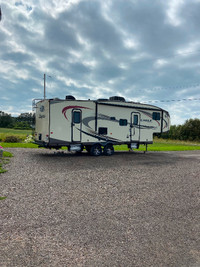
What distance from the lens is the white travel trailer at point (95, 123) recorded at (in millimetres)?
12711

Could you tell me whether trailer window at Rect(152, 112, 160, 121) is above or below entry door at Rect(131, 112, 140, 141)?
above

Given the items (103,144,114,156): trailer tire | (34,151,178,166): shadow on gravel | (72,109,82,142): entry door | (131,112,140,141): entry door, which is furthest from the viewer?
(131,112,140,141): entry door

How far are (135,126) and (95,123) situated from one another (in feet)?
11.9

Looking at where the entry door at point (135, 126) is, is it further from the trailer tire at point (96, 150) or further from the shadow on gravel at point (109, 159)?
the trailer tire at point (96, 150)

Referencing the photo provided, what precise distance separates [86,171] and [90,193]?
3.13 metres

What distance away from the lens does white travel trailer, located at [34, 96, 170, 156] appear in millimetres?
12711

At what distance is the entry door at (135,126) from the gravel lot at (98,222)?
761cm

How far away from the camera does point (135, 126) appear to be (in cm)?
1567

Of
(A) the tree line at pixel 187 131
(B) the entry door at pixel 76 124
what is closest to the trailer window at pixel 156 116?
(B) the entry door at pixel 76 124

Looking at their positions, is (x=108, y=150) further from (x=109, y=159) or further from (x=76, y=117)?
(x=76, y=117)

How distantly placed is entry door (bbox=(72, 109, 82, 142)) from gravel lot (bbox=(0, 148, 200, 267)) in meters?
5.27

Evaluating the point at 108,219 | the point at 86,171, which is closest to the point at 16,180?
the point at 86,171

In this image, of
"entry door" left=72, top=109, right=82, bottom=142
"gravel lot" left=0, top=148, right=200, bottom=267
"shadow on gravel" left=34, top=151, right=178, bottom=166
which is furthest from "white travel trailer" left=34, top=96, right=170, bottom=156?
"gravel lot" left=0, top=148, right=200, bottom=267

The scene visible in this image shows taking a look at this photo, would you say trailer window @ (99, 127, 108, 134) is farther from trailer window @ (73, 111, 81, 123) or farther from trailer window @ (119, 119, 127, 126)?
trailer window @ (73, 111, 81, 123)
